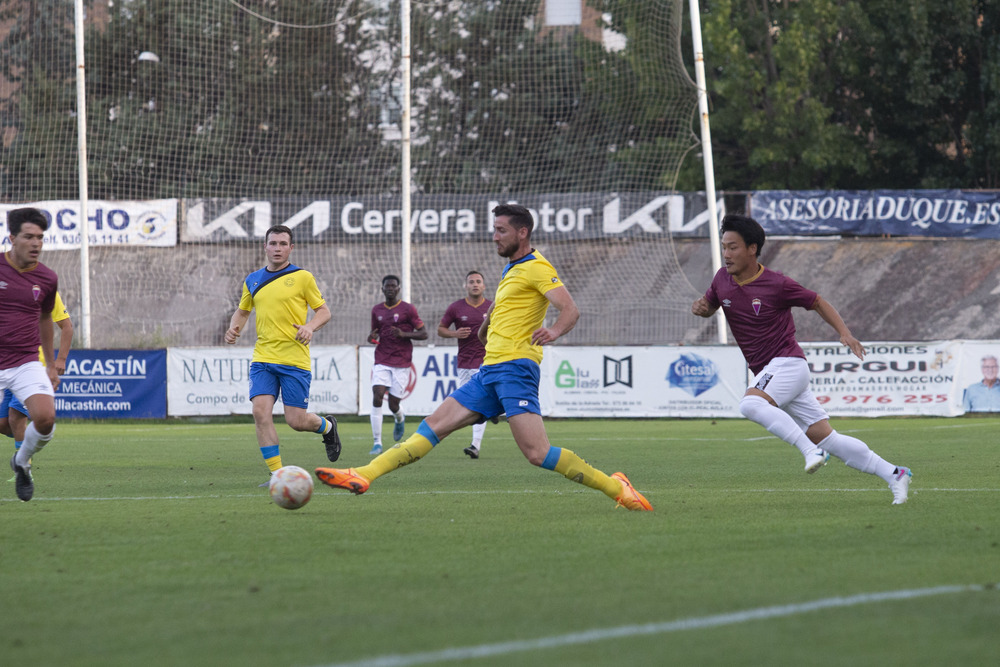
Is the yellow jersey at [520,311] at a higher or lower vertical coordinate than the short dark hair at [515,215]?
lower

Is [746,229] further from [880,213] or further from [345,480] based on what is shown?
[880,213]

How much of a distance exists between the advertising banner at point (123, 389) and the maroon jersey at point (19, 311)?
13914mm

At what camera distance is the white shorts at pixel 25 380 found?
9.00m

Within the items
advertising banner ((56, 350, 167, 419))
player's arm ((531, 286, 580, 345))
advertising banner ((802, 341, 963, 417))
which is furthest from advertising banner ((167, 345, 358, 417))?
player's arm ((531, 286, 580, 345))

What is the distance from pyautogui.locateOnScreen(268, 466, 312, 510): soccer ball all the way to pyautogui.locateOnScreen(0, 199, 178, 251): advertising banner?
2202cm

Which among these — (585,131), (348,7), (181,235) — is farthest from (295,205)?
(585,131)

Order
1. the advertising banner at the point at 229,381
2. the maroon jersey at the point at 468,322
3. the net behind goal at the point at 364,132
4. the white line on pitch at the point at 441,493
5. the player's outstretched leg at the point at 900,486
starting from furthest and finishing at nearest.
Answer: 1. the net behind goal at the point at 364,132
2. the advertising banner at the point at 229,381
3. the maroon jersey at the point at 468,322
4. the white line on pitch at the point at 441,493
5. the player's outstretched leg at the point at 900,486

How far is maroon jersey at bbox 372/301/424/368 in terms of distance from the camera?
16.1m

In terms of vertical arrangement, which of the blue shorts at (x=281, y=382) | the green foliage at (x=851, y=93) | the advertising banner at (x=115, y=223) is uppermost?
the green foliage at (x=851, y=93)

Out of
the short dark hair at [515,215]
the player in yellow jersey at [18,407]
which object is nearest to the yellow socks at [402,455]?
the short dark hair at [515,215]

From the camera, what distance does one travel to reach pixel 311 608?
15.6 feet

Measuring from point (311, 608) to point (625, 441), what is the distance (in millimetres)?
12326

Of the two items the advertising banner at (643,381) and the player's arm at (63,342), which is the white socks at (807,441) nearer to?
the player's arm at (63,342)

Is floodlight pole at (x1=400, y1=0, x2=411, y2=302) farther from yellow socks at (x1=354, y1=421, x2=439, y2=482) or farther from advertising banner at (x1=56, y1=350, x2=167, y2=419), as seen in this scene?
yellow socks at (x1=354, y1=421, x2=439, y2=482)
